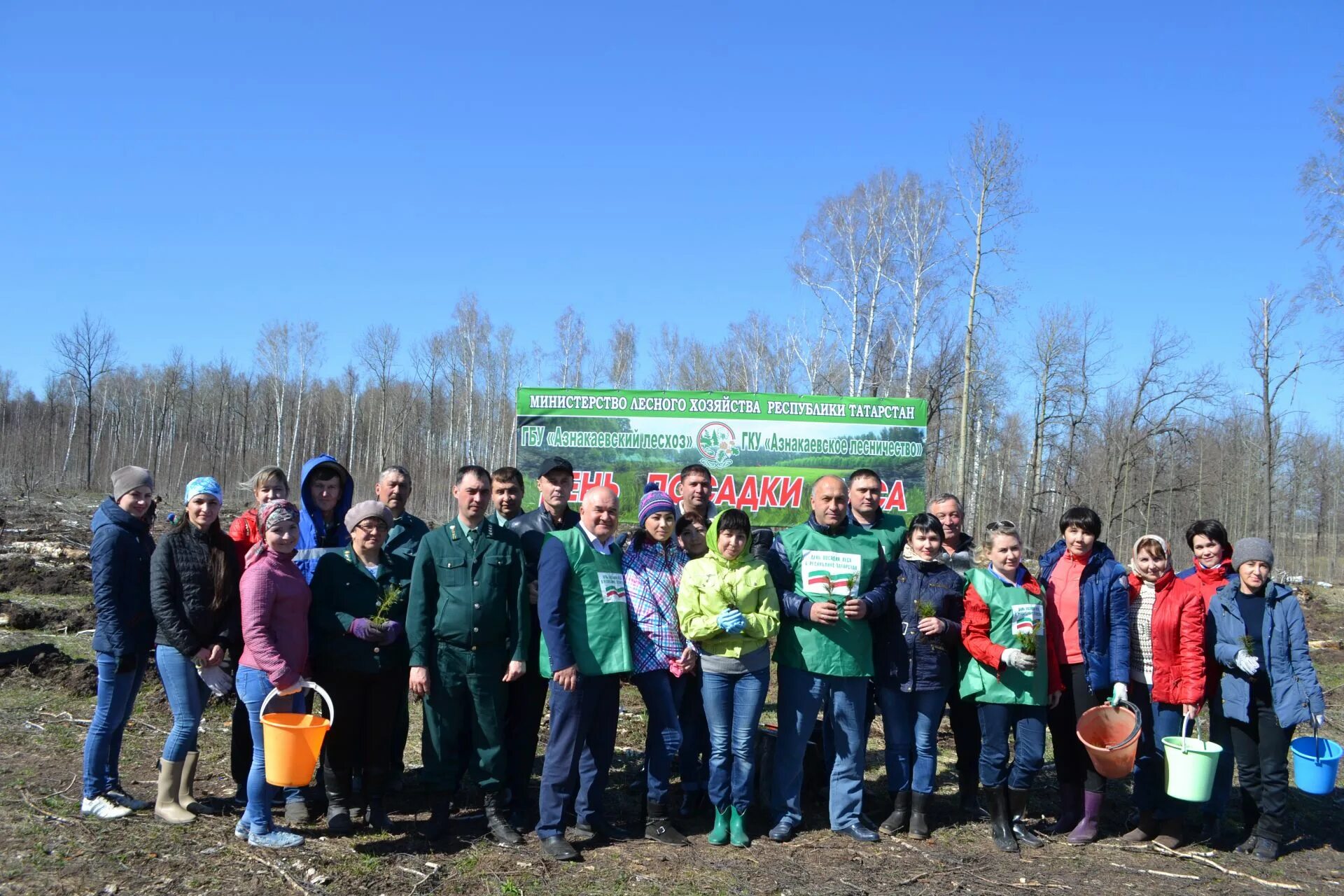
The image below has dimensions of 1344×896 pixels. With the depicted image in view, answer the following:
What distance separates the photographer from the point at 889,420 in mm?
12453

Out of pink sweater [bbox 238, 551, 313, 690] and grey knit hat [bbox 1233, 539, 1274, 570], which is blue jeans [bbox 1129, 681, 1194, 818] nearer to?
grey knit hat [bbox 1233, 539, 1274, 570]

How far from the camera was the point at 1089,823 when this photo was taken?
5547mm

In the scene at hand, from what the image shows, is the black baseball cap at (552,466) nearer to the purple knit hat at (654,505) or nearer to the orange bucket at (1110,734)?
the purple knit hat at (654,505)

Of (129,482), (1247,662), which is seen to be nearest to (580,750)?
(129,482)

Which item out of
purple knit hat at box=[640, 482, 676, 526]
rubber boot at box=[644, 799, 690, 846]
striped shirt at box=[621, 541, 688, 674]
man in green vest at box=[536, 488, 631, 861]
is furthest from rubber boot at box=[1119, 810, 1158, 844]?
purple knit hat at box=[640, 482, 676, 526]

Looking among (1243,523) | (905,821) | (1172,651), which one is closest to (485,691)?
(905,821)

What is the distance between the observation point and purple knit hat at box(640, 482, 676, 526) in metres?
5.30

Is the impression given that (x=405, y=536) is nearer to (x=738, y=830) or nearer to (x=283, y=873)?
(x=283, y=873)

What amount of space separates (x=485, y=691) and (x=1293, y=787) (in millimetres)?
6223

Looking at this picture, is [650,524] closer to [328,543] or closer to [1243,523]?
[328,543]

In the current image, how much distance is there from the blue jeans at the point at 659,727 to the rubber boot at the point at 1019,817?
6.83ft

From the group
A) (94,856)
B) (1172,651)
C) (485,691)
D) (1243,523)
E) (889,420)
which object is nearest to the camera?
(94,856)

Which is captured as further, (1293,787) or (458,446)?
(458,446)

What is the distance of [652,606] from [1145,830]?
345 centimetres
